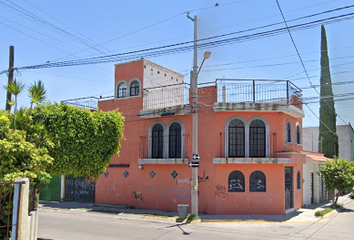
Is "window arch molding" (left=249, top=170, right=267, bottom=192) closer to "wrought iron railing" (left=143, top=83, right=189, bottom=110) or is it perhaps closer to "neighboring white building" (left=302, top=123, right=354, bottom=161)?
"wrought iron railing" (left=143, top=83, right=189, bottom=110)

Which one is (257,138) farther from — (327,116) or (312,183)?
(327,116)

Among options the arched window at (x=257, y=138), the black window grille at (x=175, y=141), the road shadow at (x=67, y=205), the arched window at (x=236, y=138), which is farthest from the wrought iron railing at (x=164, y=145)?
the road shadow at (x=67, y=205)

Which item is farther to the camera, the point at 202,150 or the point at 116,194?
the point at 116,194

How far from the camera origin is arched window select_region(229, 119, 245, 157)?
63.6ft

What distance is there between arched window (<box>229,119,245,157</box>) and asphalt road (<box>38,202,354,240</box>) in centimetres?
424

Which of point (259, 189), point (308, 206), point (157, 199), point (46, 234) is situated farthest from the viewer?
point (308, 206)

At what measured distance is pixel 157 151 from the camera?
21.8m

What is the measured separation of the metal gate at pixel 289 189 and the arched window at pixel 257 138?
5.85 feet

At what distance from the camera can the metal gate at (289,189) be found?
1923 centimetres

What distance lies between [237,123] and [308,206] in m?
8.17

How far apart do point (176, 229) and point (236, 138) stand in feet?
22.4

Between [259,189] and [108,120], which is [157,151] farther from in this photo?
[108,120]

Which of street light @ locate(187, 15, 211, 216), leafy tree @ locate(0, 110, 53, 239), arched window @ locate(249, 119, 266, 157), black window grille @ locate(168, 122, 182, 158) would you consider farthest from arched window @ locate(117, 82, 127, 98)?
leafy tree @ locate(0, 110, 53, 239)

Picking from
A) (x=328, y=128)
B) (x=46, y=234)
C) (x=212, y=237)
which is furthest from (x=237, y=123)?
(x=328, y=128)
